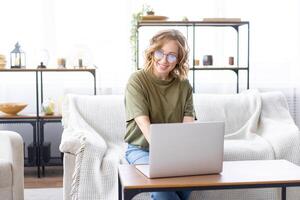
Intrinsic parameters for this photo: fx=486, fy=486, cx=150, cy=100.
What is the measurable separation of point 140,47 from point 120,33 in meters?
0.24

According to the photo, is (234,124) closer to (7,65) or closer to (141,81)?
(141,81)

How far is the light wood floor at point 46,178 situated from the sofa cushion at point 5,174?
1.18m

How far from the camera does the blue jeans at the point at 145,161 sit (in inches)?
84.1

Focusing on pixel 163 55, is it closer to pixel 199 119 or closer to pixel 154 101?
pixel 154 101

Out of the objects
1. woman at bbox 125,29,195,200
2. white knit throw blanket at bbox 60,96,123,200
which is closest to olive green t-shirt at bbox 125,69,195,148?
woman at bbox 125,29,195,200

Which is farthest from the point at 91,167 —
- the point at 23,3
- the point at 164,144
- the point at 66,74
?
the point at 23,3

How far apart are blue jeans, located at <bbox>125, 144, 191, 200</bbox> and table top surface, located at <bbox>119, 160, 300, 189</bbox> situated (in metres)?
0.17

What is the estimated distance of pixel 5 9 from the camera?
4.59m

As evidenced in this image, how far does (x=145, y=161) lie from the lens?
243cm

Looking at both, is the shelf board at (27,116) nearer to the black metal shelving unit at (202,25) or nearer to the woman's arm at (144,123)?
the black metal shelving unit at (202,25)

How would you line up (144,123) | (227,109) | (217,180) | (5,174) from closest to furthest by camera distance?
(217,180) → (144,123) → (5,174) → (227,109)

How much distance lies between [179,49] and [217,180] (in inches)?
32.7

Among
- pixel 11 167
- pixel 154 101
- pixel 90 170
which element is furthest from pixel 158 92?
pixel 11 167

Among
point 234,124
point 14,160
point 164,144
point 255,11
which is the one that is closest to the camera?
point 164,144
